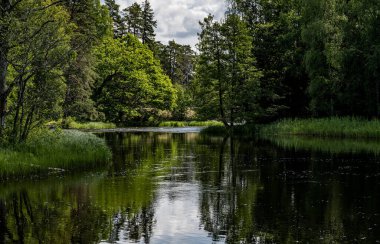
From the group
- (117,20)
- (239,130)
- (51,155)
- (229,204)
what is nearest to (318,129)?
(239,130)

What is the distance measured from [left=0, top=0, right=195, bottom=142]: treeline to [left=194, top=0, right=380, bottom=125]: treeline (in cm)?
1460

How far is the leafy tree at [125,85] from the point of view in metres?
75.5

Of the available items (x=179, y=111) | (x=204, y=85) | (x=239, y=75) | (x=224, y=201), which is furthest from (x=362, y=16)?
(x=179, y=111)

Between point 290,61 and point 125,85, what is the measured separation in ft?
98.6

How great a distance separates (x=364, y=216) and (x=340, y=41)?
39176 mm

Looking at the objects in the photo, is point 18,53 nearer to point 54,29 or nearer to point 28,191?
point 54,29

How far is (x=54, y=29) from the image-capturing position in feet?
72.4

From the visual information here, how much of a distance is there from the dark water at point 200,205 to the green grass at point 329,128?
18909 millimetres

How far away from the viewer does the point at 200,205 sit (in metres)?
14.2

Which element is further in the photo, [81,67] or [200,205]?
[81,67]

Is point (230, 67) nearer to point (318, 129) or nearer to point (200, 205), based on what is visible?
point (318, 129)

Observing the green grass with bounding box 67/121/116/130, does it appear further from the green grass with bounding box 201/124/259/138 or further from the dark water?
the dark water

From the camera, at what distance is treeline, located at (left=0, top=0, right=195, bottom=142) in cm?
2120

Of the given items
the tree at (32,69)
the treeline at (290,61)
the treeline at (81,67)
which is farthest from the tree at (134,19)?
the tree at (32,69)
